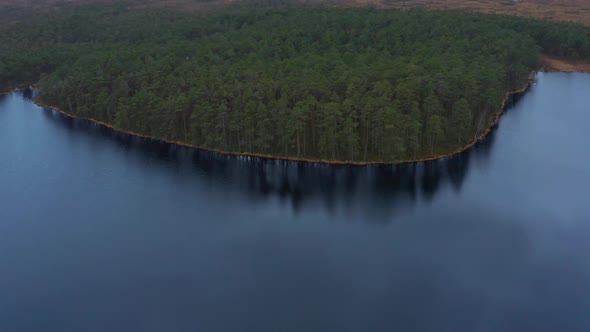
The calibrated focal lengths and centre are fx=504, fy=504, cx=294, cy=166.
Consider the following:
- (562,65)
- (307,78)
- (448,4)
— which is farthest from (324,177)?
(448,4)

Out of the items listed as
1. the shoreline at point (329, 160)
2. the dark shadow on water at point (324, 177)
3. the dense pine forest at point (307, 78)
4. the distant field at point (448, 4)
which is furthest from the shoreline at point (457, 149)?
the distant field at point (448, 4)

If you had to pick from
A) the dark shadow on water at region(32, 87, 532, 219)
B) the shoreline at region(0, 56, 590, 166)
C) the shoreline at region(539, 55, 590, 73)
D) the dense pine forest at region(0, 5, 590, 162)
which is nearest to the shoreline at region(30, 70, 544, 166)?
the shoreline at region(0, 56, 590, 166)

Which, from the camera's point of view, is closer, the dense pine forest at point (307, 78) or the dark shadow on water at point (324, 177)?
the dark shadow on water at point (324, 177)

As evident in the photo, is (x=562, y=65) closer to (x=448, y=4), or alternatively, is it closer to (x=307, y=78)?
(x=448, y=4)

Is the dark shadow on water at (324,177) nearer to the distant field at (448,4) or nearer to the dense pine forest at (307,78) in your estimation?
the dense pine forest at (307,78)

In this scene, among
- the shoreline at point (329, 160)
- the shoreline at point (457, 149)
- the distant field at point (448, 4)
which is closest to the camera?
the shoreline at point (329, 160)

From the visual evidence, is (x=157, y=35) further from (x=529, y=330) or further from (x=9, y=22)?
(x=529, y=330)

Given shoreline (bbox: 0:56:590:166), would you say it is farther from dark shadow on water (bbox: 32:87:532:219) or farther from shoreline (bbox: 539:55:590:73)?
dark shadow on water (bbox: 32:87:532:219)
